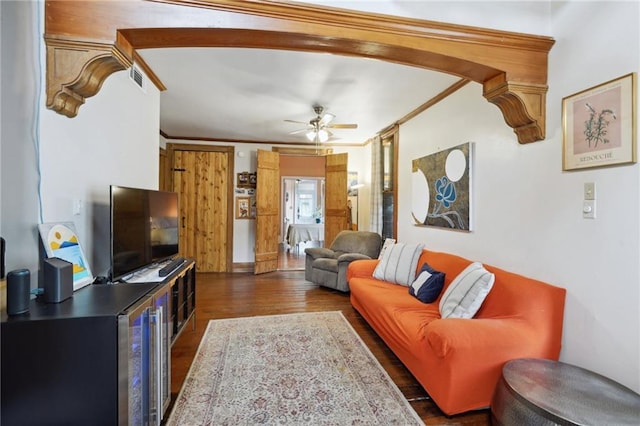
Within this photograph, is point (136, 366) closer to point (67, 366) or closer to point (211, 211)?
point (67, 366)

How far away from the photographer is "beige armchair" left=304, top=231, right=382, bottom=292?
412cm

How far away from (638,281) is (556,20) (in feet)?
5.40

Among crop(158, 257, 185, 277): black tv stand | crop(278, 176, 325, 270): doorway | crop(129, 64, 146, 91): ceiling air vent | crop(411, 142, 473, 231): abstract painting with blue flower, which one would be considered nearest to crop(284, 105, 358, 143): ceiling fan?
crop(411, 142, 473, 231): abstract painting with blue flower

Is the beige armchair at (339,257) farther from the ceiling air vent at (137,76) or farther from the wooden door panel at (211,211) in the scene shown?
the ceiling air vent at (137,76)

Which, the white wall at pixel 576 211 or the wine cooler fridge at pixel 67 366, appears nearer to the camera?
the wine cooler fridge at pixel 67 366

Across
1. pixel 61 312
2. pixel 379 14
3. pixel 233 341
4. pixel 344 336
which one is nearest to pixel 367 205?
pixel 344 336

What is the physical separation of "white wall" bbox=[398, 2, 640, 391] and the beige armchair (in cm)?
191

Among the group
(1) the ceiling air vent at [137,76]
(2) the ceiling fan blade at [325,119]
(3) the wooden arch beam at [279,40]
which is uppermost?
(1) the ceiling air vent at [137,76]

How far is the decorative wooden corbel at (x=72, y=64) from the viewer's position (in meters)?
1.49

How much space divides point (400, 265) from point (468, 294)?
1.07m

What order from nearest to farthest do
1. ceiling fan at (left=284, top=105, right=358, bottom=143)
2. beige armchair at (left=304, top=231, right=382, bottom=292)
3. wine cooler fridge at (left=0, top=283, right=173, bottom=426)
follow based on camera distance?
wine cooler fridge at (left=0, top=283, right=173, bottom=426)
ceiling fan at (left=284, top=105, right=358, bottom=143)
beige armchair at (left=304, top=231, right=382, bottom=292)

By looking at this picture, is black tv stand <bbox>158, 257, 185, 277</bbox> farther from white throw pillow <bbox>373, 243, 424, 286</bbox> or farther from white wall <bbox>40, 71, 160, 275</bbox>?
white throw pillow <bbox>373, 243, 424, 286</bbox>

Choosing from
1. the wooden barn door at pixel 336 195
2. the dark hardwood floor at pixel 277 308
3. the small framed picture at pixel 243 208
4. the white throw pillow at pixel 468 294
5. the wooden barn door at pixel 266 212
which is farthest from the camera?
the small framed picture at pixel 243 208

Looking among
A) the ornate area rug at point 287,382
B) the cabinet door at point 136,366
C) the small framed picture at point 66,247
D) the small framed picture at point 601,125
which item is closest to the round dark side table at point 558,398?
the ornate area rug at point 287,382
